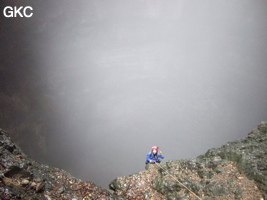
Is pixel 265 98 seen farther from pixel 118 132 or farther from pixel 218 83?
pixel 118 132

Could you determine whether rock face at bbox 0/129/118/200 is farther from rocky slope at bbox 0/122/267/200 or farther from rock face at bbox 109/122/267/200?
rock face at bbox 109/122/267/200

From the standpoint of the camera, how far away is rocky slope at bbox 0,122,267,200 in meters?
4.85

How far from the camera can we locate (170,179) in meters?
6.80

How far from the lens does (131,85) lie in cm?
2539

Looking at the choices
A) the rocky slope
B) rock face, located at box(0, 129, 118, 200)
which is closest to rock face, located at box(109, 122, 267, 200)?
the rocky slope

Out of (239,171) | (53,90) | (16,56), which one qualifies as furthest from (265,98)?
(16,56)

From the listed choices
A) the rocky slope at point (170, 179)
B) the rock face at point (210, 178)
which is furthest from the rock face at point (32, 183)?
the rock face at point (210, 178)

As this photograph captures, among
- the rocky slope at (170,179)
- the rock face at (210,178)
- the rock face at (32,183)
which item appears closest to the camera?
the rock face at (32,183)

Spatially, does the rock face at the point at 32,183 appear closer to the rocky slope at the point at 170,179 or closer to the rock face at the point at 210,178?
the rocky slope at the point at 170,179

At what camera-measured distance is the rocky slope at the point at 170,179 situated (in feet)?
15.9

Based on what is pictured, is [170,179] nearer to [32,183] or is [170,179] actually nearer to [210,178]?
[210,178]

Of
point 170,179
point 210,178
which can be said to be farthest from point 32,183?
point 210,178

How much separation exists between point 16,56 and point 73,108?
843 cm

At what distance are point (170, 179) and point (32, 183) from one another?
4.64m
